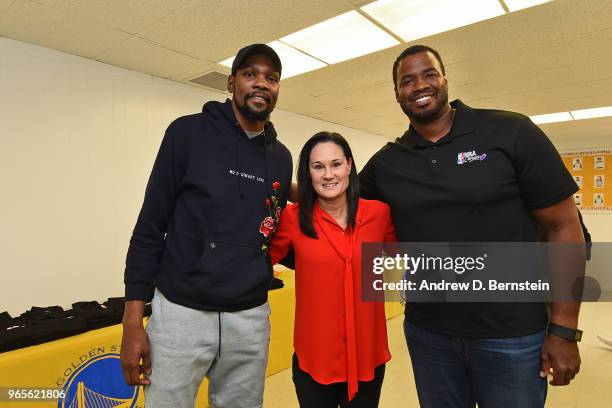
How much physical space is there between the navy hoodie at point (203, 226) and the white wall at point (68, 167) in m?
2.36

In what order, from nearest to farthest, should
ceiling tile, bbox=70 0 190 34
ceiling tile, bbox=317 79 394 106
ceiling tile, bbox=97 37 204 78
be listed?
ceiling tile, bbox=70 0 190 34, ceiling tile, bbox=97 37 204 78, ceiling tile, bbox=317 79 394 106

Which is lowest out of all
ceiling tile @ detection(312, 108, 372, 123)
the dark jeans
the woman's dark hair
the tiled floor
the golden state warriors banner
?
the tiled floor

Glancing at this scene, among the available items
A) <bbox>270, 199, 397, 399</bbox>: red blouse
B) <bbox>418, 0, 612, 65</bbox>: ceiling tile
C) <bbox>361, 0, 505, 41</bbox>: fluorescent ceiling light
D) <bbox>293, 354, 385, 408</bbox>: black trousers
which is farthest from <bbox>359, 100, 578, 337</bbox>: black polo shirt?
<bbox>418, 0, 612, 65</bbox>: ceiling tile

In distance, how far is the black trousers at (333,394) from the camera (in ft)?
4.32

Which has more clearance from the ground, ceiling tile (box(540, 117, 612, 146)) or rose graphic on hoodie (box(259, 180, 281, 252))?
ceiling tile (box(540, 117, 612, 146))

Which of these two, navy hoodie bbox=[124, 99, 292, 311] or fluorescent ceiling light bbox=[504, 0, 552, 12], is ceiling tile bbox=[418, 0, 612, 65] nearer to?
fluorescent ceiling light bbox=[504, 0, 552, 12]

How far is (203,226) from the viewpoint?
1.26 meters

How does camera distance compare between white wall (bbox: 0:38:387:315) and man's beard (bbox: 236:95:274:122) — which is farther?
white wall (bbox: 0:38:387:315)

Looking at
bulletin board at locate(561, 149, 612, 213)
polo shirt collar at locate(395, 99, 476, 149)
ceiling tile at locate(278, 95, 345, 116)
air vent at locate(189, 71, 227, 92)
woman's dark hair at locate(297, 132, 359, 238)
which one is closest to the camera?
polo shirt collar at locate(395, 99, 476, 149)

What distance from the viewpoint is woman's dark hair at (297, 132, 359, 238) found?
4.66 feet

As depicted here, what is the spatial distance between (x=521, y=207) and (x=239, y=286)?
977 mm

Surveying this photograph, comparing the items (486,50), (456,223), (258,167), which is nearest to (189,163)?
(258,167)

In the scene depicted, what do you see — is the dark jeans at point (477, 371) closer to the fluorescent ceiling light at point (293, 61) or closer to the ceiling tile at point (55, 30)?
the fluorescent ceiling light at point (293, 61)

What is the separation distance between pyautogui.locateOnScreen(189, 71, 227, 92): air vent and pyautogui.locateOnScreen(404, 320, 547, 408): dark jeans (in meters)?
3.08
